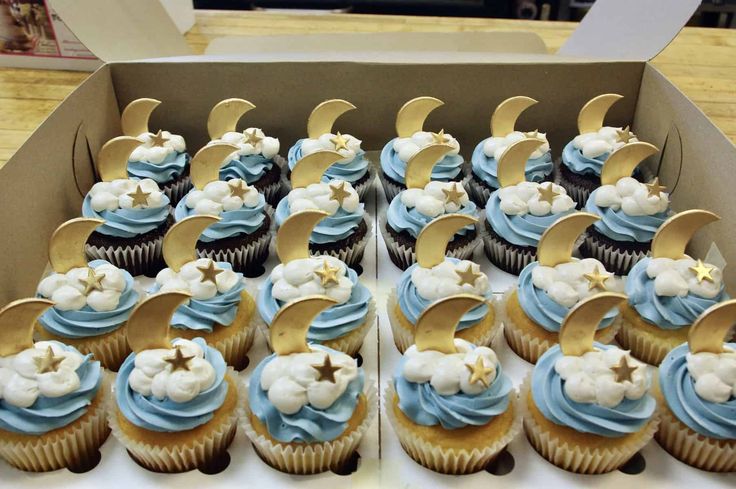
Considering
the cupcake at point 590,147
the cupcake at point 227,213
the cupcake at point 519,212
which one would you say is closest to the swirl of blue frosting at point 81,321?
the cupcake at point 227,213

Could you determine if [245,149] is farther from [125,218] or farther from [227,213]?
[125,218]

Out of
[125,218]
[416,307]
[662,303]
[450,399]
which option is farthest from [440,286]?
[125,218]

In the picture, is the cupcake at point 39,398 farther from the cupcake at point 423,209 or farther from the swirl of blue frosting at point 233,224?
the cupcake at point 423,209

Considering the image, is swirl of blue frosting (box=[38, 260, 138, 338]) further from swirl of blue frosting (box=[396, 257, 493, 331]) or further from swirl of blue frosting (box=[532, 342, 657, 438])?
swirl of blue frosting (box=[532, 342, 657, 438])

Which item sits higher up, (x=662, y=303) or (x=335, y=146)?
(x=335, y=146)

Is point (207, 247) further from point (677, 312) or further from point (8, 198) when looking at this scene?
point (677, 312)

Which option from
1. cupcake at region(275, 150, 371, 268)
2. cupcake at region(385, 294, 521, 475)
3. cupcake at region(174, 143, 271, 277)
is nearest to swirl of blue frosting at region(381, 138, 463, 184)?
cupcake at region(275, 150, 371, 268)
